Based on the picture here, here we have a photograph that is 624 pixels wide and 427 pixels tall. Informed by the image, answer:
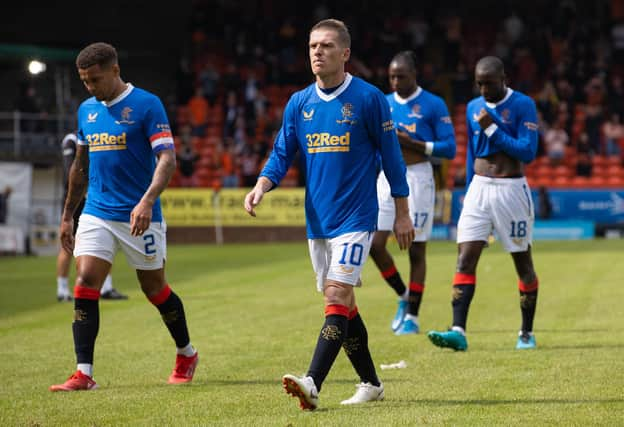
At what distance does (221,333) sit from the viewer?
11133 mm

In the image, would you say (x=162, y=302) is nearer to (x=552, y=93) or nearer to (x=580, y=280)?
(x=580, y=280)

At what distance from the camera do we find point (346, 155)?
6793mm

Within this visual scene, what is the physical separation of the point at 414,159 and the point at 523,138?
2016 millimetres

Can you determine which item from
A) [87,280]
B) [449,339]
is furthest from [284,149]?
A: [449,339]

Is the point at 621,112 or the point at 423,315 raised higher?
the point at 621,112

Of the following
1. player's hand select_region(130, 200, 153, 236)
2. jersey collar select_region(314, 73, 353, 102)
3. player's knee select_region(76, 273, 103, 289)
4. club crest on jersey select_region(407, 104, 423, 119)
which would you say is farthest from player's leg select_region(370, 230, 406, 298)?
jersey collar select_region(314, 73, 353, 102)

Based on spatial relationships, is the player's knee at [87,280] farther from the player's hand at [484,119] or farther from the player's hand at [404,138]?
the player's hand at [404,138]

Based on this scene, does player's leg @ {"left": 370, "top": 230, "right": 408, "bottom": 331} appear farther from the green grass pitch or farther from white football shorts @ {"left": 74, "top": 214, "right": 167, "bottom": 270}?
white football shorts @ {"left": 74, "top": 214, "right": 167, "bottom": 270}

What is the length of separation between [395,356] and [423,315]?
319 centimetres

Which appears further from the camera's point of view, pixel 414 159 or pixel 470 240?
pixel 414 159

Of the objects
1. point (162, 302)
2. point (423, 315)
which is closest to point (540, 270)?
point (423, 315)

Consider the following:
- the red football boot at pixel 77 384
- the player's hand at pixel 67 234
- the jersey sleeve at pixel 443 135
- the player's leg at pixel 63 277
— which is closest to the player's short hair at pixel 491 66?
the jersey sleeve at pixel 443 135

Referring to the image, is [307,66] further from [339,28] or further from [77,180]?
[339,28]

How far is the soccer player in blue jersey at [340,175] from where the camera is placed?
6.68 meters
